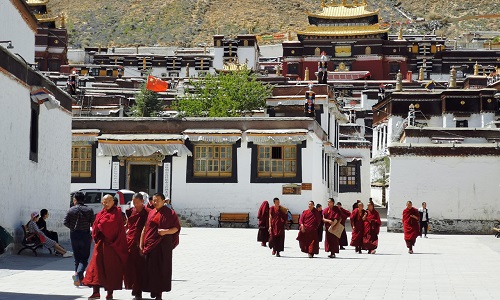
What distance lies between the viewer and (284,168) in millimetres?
34344

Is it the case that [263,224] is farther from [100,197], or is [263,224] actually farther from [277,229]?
[100,197]

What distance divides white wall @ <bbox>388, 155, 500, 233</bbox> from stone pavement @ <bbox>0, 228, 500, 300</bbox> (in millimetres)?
7463

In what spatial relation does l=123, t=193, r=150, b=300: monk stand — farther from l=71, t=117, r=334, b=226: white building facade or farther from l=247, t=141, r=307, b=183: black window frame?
l=247, t=141, r=307, b=183: black window frame

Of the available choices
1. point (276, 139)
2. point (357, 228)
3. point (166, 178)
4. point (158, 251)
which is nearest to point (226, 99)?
point (166, 178)

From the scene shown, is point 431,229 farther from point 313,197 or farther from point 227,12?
point 227,12

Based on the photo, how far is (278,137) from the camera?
34.0m

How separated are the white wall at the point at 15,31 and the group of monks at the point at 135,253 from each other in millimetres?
12495

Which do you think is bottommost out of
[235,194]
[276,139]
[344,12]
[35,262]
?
[35,262]

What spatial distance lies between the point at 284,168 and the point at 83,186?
7.16m

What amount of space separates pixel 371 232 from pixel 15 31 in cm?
1118

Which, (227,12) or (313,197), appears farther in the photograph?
(227,12)

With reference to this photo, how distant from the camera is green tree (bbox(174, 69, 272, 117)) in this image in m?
48.2

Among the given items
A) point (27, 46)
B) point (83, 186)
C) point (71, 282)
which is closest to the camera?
point (71, 282)

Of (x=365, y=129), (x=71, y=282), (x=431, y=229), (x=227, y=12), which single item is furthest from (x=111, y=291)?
(x=227, y=12)
